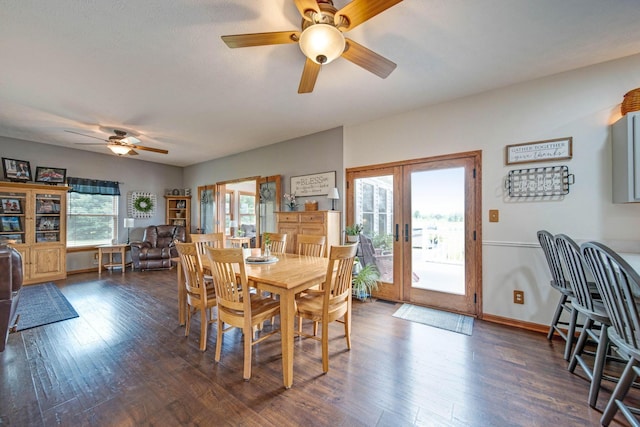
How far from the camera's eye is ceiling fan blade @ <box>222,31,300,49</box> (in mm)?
1665

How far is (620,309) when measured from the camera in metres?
Answer: 1.37

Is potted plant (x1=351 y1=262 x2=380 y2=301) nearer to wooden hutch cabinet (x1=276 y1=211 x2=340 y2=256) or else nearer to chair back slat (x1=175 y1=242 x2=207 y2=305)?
wooden hutch cabinet (x1=276 y1=211 x2=340 y2=256)

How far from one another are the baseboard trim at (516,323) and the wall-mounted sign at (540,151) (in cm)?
179

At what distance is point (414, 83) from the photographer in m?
2.79

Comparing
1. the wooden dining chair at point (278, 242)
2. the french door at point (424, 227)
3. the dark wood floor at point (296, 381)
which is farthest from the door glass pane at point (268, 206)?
the dark wood floor at point (296, 381)

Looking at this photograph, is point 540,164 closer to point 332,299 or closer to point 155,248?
point 332,299

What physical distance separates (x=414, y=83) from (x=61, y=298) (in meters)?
5.72

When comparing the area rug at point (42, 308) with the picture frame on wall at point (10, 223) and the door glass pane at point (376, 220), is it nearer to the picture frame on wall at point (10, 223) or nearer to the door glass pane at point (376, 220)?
the picture frame on wall at point (10, 223)

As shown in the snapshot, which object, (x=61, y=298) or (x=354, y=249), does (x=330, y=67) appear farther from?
(x=61, y=298)

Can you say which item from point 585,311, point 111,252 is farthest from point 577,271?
point 111,252

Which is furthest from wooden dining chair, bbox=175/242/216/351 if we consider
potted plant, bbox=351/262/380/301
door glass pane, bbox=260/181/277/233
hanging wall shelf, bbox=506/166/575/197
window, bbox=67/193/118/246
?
window, bbox=67/193/118/246

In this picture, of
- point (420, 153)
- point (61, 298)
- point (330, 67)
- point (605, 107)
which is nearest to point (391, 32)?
point (330, 67)

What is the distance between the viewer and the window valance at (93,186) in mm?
5395

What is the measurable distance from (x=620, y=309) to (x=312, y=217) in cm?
317
